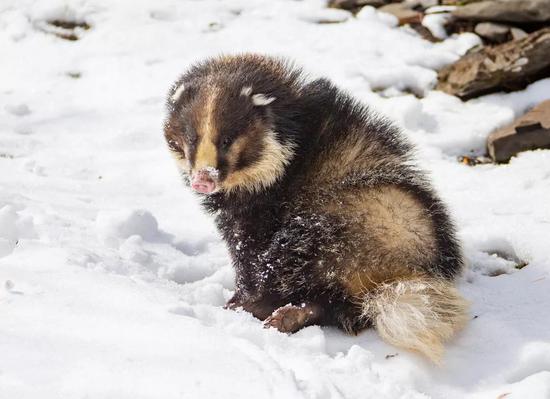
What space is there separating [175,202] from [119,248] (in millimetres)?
1363

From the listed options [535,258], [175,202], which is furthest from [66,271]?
[535,258]

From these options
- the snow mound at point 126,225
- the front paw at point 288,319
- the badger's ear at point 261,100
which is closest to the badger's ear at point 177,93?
the badger's ear at point 261,100

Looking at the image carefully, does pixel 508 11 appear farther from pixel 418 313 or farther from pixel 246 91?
pixel 418 313

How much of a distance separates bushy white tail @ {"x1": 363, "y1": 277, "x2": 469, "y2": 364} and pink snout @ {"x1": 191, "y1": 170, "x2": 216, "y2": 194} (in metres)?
1.02

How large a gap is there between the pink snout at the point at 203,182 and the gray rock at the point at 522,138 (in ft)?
10.7

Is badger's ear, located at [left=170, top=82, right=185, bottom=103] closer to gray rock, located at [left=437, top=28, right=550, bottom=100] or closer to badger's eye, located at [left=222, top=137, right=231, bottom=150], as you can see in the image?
badger's eye, located at [left=222, top=137, right=231, bottom=150]

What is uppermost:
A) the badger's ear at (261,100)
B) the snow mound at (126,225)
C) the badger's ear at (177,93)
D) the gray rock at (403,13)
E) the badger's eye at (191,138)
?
the badger's ear at (261,100)

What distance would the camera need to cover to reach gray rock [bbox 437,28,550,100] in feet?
22.5

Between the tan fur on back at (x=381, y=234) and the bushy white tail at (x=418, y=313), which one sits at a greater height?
the tan fur on back at (x=381, y=234)

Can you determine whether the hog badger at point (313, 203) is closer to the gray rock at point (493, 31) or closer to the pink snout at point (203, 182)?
the pink snout at point (203, 182)

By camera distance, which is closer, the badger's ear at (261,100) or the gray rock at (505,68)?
the badger's ear at (261,100)

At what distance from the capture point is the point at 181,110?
13.6 ft

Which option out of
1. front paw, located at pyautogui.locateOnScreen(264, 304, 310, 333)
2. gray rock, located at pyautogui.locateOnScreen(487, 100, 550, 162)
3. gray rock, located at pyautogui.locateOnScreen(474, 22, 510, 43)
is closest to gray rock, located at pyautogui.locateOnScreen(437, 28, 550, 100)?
gray rock, located at pyautogui.locateOnScreen(474, 22, 510, 43)

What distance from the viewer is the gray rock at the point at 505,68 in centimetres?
685
